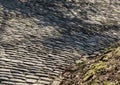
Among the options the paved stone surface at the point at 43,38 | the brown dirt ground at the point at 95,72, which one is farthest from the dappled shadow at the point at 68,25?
the brown dirt ground at the point at 95,72

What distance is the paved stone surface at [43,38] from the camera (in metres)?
6.35

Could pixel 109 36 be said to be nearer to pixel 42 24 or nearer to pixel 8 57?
pixel 42 24

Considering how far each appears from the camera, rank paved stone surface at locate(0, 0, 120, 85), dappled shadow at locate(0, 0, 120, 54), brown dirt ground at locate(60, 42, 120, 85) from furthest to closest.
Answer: dappled shadow at locate(0, 0, 120, 54) → paved stone surface at locate(0, 0, 120, 85) → brown dirt ground at locate(60, 42, 120, 85)

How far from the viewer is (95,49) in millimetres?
7980

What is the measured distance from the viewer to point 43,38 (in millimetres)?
8125

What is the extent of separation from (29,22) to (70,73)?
298 cm

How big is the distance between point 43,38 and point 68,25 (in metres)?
1.50

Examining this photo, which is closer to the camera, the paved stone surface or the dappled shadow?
the paved stone surface

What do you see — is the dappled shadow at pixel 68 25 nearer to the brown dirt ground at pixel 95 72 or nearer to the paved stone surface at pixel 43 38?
the paved stone surface at pixel 43 38

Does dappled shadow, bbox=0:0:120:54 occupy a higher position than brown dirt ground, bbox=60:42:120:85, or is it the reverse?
brown dirt ground, bbox=60:42:120:85

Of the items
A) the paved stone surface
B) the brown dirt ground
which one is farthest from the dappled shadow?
the brown dirt ground

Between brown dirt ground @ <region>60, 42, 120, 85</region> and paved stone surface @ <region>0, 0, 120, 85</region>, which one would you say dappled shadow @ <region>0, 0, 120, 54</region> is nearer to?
paved stone surface @ <region>0, 0, 120, 85</region>

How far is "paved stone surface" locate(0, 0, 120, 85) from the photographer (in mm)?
6352

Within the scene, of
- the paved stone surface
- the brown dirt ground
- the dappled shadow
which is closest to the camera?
the brown dirt ground
